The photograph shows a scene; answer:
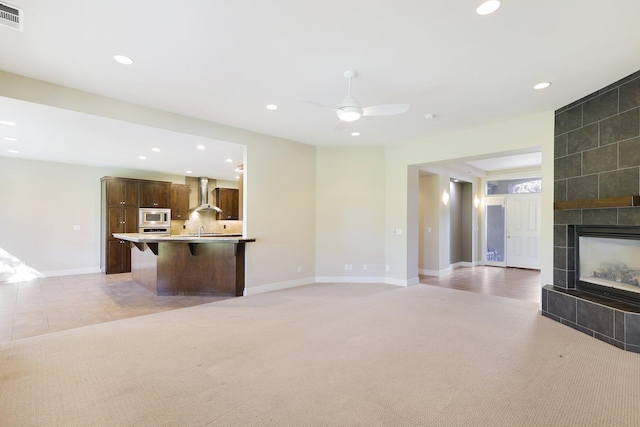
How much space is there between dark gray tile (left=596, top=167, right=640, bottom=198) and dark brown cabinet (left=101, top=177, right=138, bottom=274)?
870cm

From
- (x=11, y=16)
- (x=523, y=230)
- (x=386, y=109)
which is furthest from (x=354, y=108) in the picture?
(x=523, y=230)

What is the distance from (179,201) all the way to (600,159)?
9057mm

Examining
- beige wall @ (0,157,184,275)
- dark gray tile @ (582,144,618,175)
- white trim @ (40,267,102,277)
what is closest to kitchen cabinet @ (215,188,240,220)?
beige wall @ (0,157,184,275)

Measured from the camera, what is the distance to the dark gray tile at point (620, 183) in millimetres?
3256

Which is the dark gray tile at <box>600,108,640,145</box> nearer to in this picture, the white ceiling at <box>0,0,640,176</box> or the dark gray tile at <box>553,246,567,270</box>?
the white ceiling at <box>0,0,640,176</box>

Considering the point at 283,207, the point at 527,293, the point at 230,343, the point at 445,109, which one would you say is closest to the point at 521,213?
the point at 527,293

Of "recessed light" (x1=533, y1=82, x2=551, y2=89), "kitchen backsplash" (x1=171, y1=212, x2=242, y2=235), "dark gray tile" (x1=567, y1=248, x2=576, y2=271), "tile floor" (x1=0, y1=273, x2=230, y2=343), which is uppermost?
"recessed light" (x1=533, y1=82, x2=551, y2=89)

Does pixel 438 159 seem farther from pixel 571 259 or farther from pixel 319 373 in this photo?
pixel 319 373

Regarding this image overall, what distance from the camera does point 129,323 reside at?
150 inches

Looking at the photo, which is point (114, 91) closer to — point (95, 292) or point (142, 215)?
point (95, 292)

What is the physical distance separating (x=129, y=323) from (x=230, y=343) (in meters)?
1.55

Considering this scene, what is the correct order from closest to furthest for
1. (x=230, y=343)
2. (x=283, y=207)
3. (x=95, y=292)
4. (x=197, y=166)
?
(x=230, y=343) → (x=95, y=292) → (x=283, y=207) → (x=197, y=166)

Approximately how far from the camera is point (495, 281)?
6.70 metres

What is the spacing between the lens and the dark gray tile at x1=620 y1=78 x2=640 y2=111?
10.5ft
